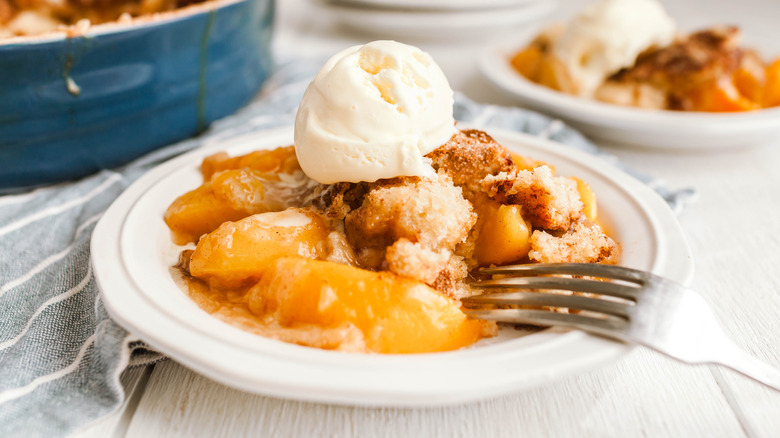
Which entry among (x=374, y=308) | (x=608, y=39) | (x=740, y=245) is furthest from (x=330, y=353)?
(x=608, y=39)

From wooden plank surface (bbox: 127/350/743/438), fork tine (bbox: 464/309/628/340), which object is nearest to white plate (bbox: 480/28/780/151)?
wooden plank surface (bbox: 127/350/743/438)

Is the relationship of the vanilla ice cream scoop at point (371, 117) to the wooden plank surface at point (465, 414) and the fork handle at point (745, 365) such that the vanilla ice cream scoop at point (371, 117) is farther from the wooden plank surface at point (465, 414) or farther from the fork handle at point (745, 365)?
the fork handle at point (745, 365)

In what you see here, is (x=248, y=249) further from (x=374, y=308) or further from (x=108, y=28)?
(x=108, y=28)

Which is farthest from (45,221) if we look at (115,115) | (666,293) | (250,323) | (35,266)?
(666,293)

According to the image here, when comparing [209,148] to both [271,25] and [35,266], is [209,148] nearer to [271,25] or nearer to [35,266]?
[35,266]

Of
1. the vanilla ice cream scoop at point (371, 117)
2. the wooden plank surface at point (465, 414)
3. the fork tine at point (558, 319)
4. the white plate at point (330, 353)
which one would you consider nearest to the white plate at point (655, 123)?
the white plate at point (330, 353)
